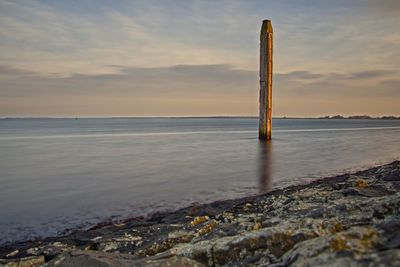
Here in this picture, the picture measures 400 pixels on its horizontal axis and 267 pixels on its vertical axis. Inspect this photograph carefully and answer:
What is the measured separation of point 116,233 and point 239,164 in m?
8.87

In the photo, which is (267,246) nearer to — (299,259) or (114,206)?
(299,259)

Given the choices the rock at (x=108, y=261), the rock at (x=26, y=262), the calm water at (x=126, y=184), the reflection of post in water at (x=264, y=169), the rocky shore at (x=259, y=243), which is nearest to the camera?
the rocky shore at (x=259, y=243)

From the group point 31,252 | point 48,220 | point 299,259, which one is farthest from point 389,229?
point 48,220

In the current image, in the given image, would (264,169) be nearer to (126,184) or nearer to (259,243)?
(126,184)

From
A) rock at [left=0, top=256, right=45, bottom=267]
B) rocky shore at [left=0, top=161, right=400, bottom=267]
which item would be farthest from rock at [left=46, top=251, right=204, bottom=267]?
rock at [left=0, top=256, right=45, bottom=267]

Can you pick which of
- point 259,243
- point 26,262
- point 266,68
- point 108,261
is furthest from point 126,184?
point 266,68

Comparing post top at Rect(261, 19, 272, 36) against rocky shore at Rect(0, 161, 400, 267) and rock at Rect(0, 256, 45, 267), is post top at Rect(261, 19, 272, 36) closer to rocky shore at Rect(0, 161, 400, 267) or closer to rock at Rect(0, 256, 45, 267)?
rocky shore at Rect(0, 161, 400, 267)

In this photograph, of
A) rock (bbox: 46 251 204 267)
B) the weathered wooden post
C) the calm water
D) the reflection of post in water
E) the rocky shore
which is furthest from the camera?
the weathered wooden post

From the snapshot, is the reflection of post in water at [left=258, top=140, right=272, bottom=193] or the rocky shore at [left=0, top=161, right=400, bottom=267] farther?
the reflection of post in water at [left=258, top=140, right=272, bottom=193]

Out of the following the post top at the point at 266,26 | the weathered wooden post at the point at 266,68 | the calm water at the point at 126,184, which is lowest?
the calm water at the point at 126,184

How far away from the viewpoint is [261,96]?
1911 centimetres

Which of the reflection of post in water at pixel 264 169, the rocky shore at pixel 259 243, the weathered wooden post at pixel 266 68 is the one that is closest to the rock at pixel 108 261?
the rocky shore at pixel 259 243

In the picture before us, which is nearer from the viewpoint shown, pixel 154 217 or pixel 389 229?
pixel 389 229

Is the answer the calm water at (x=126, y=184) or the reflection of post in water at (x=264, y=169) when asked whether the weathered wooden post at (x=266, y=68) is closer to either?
the reflection of post in water at (x=264, y=169)
